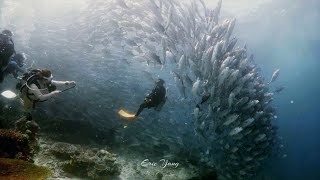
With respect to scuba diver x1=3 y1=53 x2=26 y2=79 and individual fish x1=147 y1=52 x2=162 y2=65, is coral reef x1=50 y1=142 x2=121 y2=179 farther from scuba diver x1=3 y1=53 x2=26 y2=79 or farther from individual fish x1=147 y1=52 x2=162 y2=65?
scuba diver x1=3 y1=53 x2=26 y2=79

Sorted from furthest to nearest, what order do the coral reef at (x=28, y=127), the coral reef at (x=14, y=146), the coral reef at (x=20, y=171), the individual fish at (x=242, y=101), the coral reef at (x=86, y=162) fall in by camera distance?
the individual fish at (x=242, y=101)
the coral reef at (x=28, y=127)
the coral reef at (x=86, y=162)
the coral reef at (x=14, y=146)
the coral reef at (x=20, y=171)

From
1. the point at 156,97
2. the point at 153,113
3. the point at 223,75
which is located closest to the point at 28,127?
the point at 156,97

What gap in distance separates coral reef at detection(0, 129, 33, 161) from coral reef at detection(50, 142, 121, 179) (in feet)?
2.72

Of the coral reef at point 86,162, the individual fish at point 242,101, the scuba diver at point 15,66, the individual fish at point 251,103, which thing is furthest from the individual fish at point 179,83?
the scuba diver at point 15,66

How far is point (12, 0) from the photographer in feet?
126

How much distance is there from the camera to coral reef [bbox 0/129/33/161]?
22.7 ft

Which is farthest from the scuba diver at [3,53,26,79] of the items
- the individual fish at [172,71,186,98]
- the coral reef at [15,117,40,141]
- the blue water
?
the blue water

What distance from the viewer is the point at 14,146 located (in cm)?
706

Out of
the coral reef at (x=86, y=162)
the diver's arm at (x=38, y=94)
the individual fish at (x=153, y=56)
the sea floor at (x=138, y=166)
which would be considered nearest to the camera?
the diver's arm at (x=38, y=94)

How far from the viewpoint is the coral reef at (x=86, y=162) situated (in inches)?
287

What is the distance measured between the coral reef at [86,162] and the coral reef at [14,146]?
2.72 feet

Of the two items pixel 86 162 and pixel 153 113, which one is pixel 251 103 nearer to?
pixel 86 162

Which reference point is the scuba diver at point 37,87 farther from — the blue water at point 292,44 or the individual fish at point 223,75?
the blue water at point 292,44

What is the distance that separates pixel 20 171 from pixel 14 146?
1207mm
